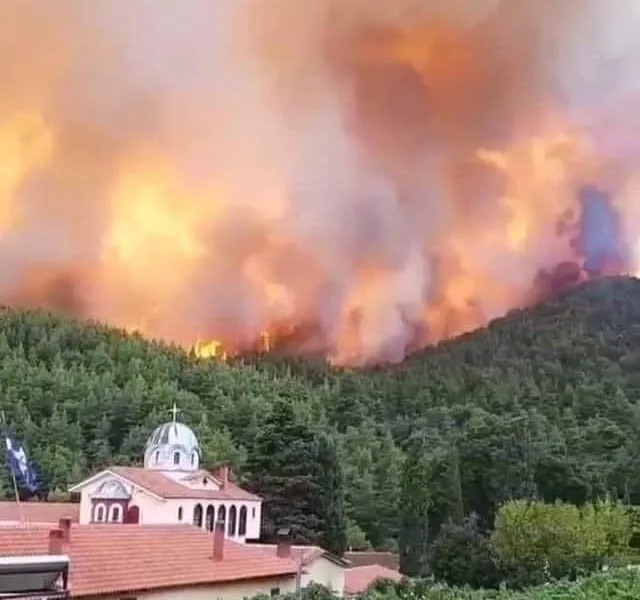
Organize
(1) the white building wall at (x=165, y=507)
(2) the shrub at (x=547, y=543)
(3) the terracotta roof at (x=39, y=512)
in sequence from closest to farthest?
1. (2) the shrub at (x=547, y=543)
2. (3) the terracotta roof at (x=39, y=512)
3. (1) the white building wall at (x=165, y=507)

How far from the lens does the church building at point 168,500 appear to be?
26047mm

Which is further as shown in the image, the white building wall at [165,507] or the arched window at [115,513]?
the arched window at [115,513]

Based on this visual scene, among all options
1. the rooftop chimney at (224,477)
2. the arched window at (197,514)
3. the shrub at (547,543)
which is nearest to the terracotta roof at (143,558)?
the shrub at (547,543)

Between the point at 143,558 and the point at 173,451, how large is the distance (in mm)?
17878

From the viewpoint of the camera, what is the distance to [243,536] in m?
27.5

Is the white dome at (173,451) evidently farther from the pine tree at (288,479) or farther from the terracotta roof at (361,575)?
the terracotta roof at (361,575)

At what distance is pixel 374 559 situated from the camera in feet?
90.5

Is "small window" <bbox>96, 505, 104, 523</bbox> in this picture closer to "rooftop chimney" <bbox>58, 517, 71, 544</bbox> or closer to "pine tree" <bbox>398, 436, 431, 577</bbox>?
"pine tree" <bbox>398, 436, 431, 577</bbox>

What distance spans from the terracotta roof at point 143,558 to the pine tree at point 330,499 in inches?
421

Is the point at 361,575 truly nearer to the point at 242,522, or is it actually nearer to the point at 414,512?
the point at 414,512

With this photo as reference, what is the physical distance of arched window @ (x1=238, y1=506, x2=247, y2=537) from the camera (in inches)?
1078

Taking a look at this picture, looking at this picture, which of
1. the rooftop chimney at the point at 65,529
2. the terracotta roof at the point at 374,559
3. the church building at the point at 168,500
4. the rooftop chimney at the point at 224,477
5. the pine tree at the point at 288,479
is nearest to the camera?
the rooftop chimney at the point at 65,529

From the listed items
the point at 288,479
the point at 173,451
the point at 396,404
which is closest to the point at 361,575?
the point at 288,479

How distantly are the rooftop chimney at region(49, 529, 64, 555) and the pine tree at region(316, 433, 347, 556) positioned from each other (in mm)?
15161
